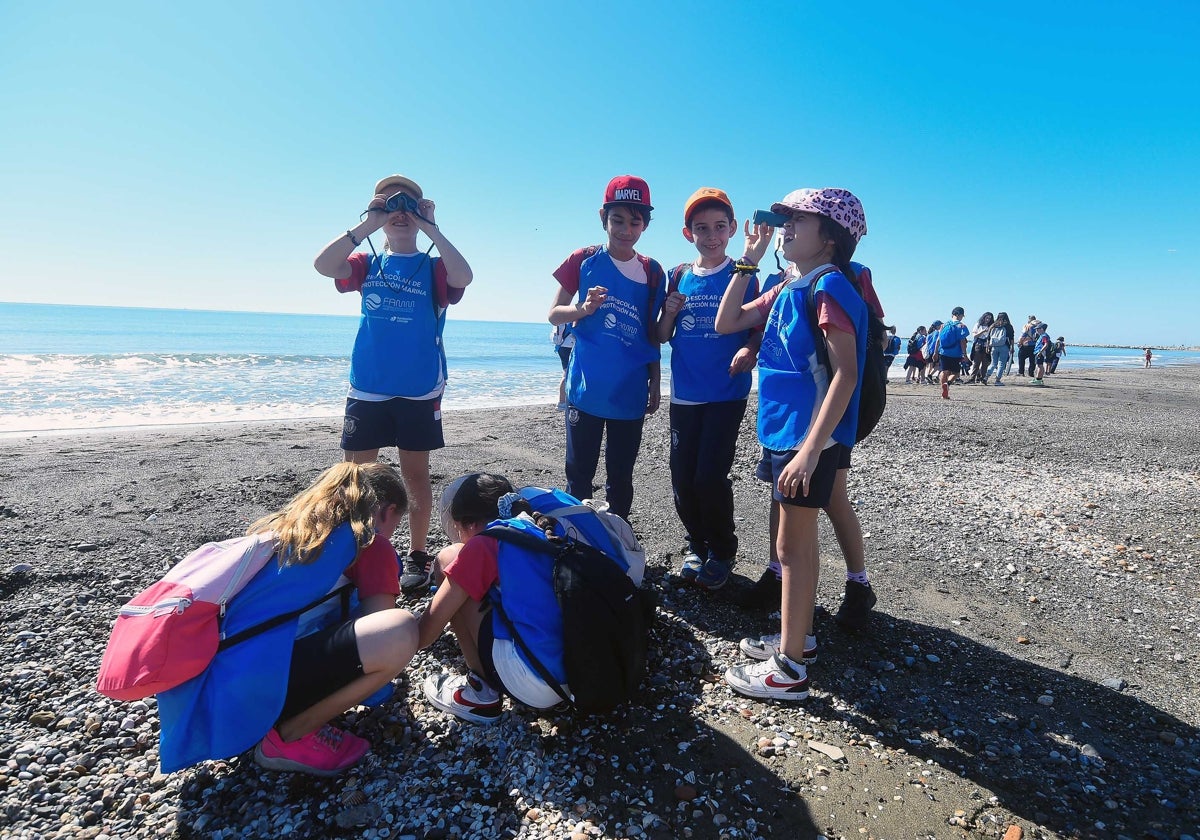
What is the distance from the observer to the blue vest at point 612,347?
3611 millimetres

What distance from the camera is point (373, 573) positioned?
8.04 feet

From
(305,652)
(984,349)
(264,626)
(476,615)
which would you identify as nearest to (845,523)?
(476,615)

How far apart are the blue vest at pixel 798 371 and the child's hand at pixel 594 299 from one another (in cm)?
107

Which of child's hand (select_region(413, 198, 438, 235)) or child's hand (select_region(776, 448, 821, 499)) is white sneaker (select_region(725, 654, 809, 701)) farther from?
child's hand (select_region(413, 198, 438, 235))

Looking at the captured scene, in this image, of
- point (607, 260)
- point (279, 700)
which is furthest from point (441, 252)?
point (279, 700)

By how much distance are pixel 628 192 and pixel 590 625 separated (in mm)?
2428

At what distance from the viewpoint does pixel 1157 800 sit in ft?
6.94

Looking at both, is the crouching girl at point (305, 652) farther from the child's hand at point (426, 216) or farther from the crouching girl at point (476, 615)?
the child's hand at point (426, 216)

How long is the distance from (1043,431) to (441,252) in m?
8.81

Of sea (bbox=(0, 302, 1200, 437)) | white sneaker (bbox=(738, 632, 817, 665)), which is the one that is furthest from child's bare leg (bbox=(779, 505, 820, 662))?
sea (bbox=(0, 302, 1200, 437))

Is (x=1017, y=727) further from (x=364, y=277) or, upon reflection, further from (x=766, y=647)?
(x=364, y=277)

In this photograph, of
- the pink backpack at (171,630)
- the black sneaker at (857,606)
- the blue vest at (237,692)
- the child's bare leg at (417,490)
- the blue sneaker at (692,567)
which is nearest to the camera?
the pink backpack at (171,630)

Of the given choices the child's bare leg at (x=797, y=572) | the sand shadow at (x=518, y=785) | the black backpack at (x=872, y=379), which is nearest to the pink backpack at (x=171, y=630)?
the sand shadow at (x=518, y=785)

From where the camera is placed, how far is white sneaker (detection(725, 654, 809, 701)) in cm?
263
